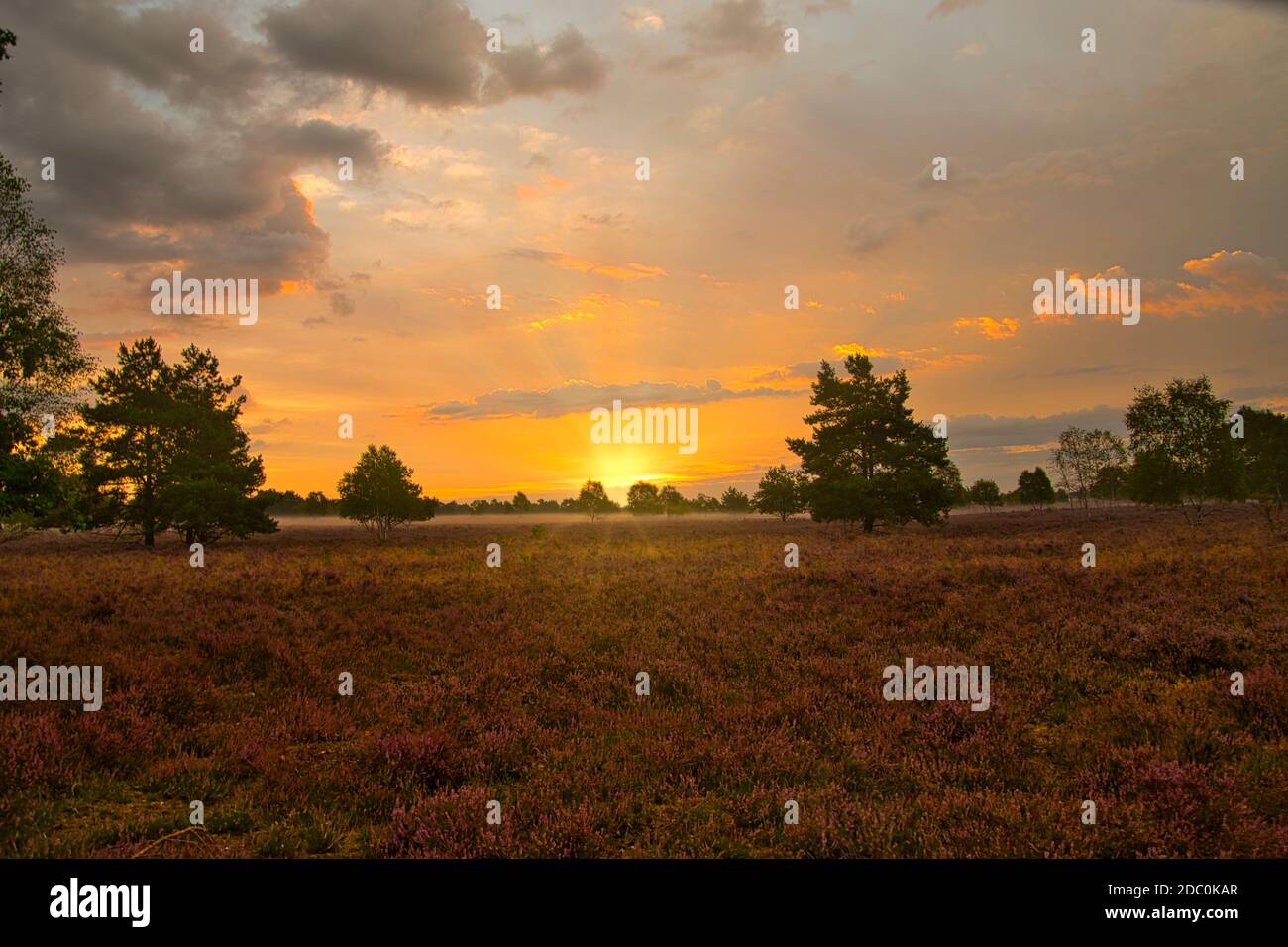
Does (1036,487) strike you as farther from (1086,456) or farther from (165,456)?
(165,456)

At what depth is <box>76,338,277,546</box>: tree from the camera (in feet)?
113

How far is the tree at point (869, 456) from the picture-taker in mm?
35219

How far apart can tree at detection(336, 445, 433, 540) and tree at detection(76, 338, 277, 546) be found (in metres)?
8.85

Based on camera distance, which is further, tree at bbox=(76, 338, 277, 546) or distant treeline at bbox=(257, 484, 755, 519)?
distant treeline at bbox=(257, 484, 755, 519)

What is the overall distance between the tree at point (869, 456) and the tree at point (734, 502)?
12150cm

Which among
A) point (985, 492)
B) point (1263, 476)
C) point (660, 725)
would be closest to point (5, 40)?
point (660, 725)

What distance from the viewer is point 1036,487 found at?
108m

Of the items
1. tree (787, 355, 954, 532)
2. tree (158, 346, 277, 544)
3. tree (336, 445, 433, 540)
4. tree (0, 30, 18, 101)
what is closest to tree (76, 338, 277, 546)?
tree (158, 346, 277, 544)

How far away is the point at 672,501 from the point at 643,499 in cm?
1031

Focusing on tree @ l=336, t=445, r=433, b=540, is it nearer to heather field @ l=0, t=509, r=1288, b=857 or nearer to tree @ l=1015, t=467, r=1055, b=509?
heather field @ l=0, t=509, r=1288, b=857

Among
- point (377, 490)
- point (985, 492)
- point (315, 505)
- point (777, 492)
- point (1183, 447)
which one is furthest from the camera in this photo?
point (315, 505)

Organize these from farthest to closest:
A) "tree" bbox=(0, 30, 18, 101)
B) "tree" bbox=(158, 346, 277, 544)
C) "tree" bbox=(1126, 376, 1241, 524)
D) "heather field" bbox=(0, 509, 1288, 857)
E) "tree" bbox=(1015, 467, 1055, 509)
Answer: "tree" bbox=(1015, 467, 1055, 509), "tree" bbox=(158, 346, 277, 544), "tree" bbox=(1126, 376, 1241, 524), "tree" bbox=(0, 30, 18, 101), "heather field" bbox=(0, 509, 1288, 857)
